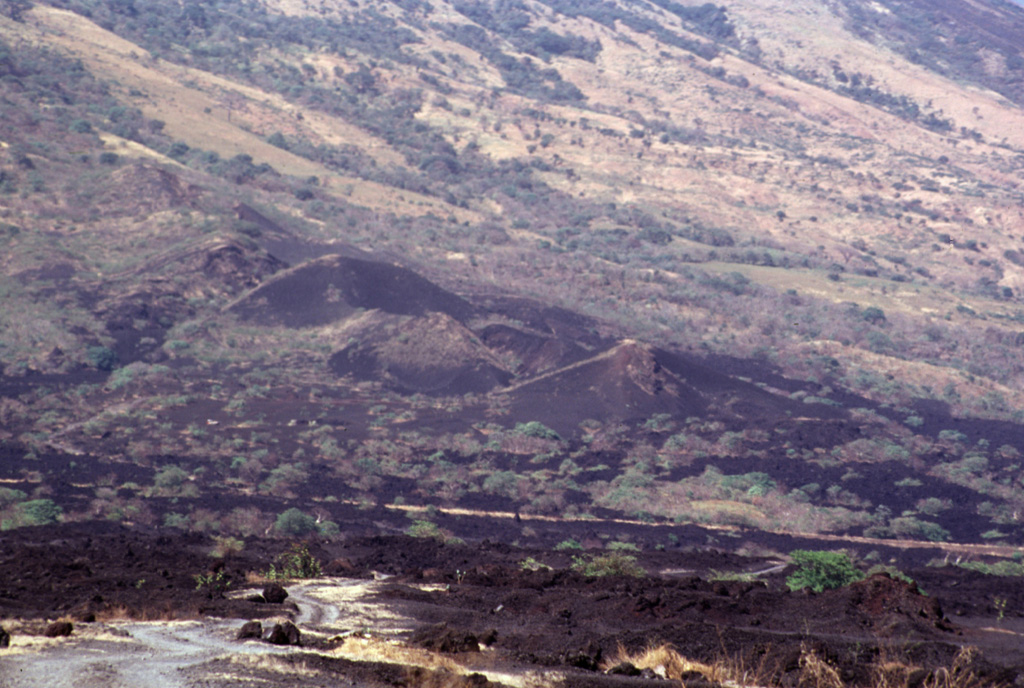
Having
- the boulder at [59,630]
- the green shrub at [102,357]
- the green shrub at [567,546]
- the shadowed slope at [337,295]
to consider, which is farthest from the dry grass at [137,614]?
the shadowed slope at [337,295]

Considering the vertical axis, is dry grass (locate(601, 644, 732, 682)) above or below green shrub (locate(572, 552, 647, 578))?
above

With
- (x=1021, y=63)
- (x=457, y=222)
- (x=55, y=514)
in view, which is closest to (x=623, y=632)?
(x=55, y=514)

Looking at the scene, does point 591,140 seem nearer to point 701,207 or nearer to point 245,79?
point 701,207

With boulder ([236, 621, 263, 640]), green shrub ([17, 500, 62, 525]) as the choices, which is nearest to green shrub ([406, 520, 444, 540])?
green shrub ([17, 500, 62, 525])

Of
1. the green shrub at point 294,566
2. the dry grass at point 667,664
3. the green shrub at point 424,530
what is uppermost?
the dry grass at point 667,664

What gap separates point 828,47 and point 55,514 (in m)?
129

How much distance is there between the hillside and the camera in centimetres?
3247

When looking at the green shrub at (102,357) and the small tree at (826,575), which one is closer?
the small tree at (826,575)

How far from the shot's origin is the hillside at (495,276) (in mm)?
32469

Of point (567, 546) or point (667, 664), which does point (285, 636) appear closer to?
point (667, 664)

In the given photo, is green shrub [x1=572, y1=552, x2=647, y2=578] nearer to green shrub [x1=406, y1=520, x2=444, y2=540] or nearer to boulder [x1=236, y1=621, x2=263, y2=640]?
green shrub [x1=406, y1=520, x2=444, y2=540]

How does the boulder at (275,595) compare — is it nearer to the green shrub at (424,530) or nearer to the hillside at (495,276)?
the green shrub at (424,530)

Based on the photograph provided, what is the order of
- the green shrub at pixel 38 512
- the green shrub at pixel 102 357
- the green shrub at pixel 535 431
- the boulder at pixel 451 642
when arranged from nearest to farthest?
the boulder at pixel 451 642 → the green shrub at pixel 38 512 → the green shrub at pixel 535 431 → the green shrub at pixel 102 357

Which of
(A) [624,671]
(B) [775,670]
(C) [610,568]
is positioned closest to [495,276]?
(C) [610,568]
